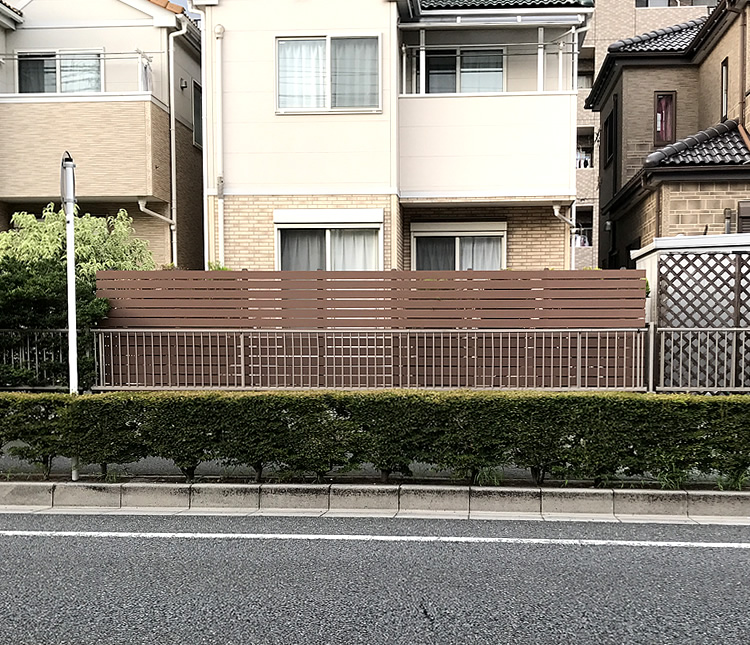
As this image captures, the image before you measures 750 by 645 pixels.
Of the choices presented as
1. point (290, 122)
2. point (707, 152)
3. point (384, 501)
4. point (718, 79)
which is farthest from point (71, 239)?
point (718, 79)

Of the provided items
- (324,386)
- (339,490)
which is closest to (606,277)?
(324,386)

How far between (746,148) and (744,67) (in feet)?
5.78

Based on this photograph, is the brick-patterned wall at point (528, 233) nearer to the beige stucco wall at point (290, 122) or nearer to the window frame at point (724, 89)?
the beige stucco wall at point (290, 122)

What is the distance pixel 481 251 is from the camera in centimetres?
1427

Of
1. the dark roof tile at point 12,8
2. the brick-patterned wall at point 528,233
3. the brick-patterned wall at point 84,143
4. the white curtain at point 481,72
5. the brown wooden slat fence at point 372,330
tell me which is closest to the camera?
the brown wooden slat fence at point 372,330

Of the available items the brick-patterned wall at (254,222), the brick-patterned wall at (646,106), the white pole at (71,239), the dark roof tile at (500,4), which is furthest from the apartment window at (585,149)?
the white pole at (71,239)

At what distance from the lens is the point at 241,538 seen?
5.71 m

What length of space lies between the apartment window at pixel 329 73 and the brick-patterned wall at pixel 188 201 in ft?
11.1

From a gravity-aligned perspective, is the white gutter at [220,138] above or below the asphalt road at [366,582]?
above

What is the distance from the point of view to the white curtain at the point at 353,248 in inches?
505

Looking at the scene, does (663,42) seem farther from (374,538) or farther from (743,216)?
(374,538)

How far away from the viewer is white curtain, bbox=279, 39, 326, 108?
12742 mm

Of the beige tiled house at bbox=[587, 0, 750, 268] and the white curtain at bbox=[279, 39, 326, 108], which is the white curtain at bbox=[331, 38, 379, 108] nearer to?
the white curtain at bbox=[279, 39, 326, 108]

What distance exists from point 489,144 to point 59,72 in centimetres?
849
